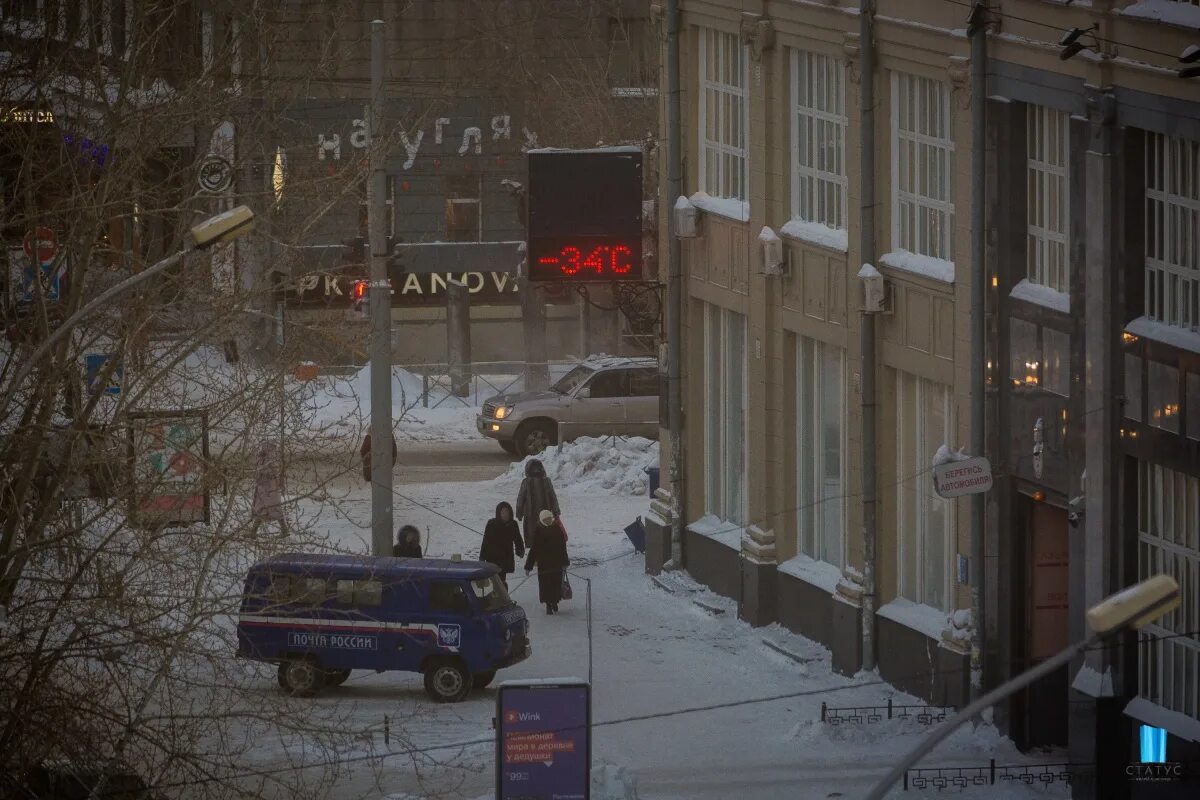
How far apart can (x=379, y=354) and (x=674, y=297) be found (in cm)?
431

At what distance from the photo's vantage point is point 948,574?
18.1m

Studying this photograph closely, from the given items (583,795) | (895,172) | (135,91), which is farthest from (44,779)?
(895,172)

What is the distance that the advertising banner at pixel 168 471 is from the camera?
14.4 m

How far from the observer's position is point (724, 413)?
23734 mm

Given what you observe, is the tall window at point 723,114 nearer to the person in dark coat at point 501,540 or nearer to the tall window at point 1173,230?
the person in dark coat at point 501,540

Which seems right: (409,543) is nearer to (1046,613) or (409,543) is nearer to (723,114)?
(723,114)

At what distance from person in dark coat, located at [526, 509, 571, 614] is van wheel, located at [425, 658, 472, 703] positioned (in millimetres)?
3838

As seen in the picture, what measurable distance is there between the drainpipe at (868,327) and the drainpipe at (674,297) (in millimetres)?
5081

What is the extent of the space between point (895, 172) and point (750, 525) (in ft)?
16.1

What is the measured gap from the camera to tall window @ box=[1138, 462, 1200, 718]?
47.3 ft

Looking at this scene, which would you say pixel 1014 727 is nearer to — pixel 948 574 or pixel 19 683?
pixel 948 574

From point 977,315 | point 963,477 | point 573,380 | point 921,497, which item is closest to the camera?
point 963,477

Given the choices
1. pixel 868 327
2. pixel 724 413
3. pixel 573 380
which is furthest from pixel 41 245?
pixel 573 380

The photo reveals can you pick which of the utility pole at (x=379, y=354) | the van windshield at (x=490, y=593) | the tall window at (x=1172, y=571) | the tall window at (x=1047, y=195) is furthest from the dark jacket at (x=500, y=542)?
the tall window at (x=1172, y=571)
